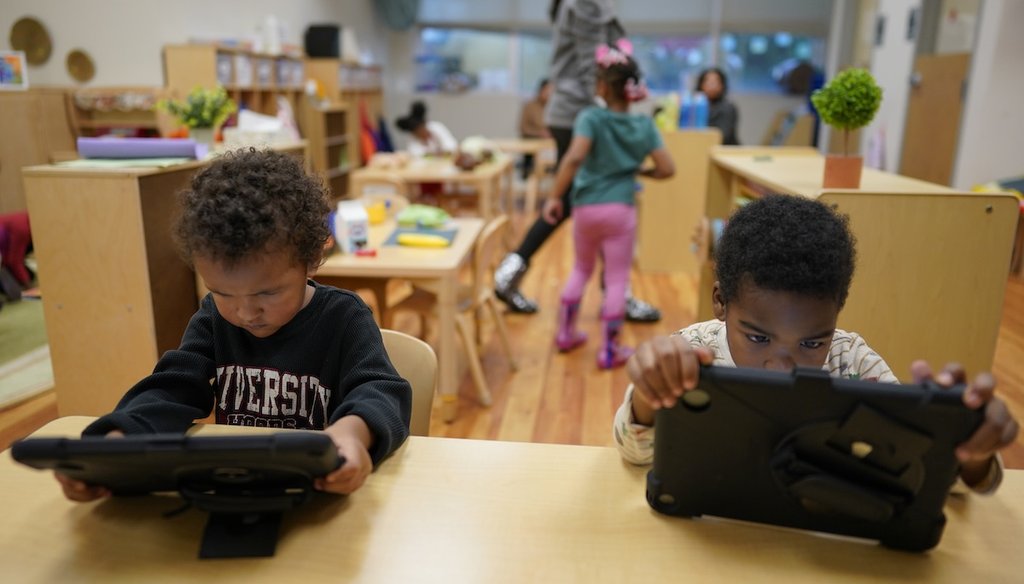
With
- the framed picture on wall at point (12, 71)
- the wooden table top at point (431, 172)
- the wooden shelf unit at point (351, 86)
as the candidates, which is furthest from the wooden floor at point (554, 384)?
the wooden shelf unit at point (351, 86)

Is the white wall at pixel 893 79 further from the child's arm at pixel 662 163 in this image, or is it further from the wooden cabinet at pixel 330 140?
the wooden cabinet at pixel 330 140

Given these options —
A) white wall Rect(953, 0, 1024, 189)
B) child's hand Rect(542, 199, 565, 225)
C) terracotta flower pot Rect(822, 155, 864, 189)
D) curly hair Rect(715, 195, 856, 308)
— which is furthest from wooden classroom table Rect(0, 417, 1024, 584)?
white wall Rect(953, 0, 1024, 189)

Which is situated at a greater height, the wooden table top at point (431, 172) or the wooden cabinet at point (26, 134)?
the wooden cabinet at point (26, 134)

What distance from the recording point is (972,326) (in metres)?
1.90

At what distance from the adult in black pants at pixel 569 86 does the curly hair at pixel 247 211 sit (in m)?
2.37

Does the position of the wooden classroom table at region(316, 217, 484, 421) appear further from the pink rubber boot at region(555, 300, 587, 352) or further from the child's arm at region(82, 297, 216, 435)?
the child's arm at region(82, 297, 216, 435)

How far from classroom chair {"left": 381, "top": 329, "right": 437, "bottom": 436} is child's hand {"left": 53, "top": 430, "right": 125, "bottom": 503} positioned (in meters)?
0.51

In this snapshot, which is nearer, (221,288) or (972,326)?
(221,288)

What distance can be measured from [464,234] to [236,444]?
7.30ft

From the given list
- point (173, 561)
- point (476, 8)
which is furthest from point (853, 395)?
point (476, 8)

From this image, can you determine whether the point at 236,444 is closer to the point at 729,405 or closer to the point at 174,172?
the point at 729,405

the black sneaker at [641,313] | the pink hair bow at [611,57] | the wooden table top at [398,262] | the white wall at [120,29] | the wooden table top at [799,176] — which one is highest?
the white wall at [120,29]

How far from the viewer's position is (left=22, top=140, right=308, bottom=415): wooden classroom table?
2029 millimetres

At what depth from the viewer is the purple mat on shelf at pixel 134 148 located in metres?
2.18
